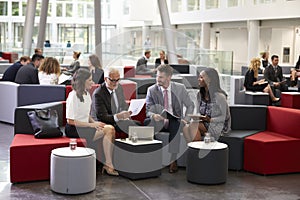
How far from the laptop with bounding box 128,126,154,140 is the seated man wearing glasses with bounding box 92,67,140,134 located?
13.3 inches

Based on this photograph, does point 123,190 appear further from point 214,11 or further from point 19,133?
point 214,11

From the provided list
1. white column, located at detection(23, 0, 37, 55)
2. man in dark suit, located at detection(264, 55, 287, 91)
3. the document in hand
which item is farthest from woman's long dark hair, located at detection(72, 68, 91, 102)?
white column, located at detection(23, 0, 37, 55)

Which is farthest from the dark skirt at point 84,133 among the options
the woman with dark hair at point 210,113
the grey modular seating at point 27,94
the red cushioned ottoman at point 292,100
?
the red cushioned ottoman at point 292,100

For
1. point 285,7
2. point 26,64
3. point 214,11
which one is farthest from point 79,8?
point 26,64

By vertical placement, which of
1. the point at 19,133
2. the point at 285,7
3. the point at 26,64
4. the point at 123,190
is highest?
the point at 285,7

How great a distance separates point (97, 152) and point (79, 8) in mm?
35265

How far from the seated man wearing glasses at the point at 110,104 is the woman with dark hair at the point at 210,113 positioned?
2.90 ft

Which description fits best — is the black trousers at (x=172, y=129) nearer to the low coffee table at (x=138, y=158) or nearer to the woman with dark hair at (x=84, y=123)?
the low coffee table at (x=138, y=158)

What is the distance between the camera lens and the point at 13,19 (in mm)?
38094

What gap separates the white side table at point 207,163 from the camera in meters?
6.36

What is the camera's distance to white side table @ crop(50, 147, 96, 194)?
5781 millimetres

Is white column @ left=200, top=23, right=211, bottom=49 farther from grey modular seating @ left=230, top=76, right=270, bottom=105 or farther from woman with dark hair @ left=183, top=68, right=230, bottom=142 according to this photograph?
woman with dark hair @ left=183, top=68, right=230, bottom=142

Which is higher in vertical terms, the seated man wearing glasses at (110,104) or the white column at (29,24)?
the white column at (29,24)

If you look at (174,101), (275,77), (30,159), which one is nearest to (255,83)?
(275,77)
